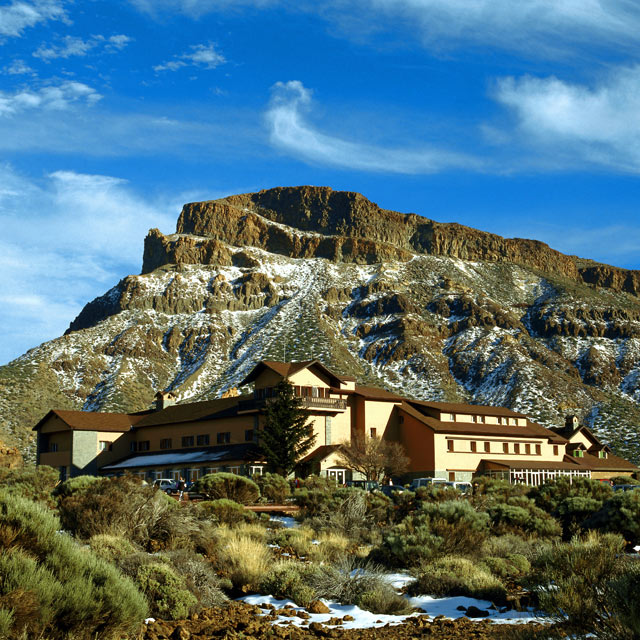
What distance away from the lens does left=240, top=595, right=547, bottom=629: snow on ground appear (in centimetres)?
1483

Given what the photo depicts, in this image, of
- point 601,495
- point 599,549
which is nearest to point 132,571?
point 599,549

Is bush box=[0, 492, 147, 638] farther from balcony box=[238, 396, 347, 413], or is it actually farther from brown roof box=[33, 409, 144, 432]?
brown roof box=[33, 409, 144, 432]

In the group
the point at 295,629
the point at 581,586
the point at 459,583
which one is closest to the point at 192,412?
the point at 459,583

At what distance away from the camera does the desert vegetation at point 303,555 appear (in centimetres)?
988

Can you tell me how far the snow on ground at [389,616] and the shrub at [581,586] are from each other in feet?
4.85

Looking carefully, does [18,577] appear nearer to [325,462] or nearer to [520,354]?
[325,462]

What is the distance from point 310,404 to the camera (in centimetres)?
6191

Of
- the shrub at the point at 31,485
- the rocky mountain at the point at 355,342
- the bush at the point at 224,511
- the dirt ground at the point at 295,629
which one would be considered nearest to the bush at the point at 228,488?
the bush at the point at 224,511

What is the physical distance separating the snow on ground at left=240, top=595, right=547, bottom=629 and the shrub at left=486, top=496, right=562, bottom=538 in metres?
10.00

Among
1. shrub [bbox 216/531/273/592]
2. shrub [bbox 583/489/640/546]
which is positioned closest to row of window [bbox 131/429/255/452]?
shrub [bbox 583/489/640/546]

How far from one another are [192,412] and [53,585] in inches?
2387

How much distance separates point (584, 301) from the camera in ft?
576

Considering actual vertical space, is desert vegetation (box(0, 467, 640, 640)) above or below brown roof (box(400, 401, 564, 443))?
below

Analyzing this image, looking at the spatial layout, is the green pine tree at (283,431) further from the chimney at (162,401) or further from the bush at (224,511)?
the bush at (224,511)
